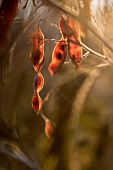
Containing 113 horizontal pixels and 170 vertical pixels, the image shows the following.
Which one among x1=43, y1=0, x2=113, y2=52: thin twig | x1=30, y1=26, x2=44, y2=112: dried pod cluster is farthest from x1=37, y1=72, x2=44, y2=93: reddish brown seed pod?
x1=43, y1=0, x2=113, y2=52: thin twig

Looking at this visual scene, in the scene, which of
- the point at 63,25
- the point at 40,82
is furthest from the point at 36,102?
the point at 63,25

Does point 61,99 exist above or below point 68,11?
below

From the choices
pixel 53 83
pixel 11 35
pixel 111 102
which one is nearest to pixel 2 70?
pixel 11 35

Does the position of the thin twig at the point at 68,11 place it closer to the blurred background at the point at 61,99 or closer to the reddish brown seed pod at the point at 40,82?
the blurred background at the point at 61,99

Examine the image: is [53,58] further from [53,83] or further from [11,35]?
[11,35]

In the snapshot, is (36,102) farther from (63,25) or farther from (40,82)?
(63,25)

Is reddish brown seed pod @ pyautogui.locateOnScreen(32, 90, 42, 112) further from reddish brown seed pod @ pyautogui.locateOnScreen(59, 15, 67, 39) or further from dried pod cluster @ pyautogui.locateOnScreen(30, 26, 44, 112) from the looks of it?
reddish brown seed pod @ pyautogui.locateOnScreen(59, 15, 67, 39)

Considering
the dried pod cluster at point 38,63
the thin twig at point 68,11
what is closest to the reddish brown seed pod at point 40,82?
the dried pod cluster at point 38,63
